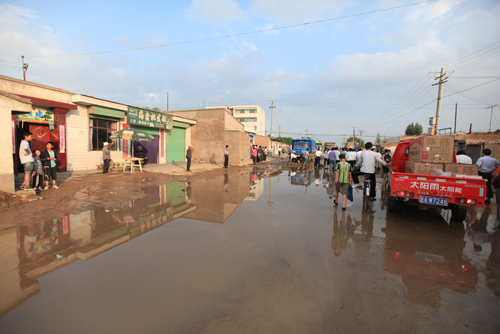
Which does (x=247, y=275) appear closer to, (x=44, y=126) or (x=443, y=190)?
(x=443, y=190)

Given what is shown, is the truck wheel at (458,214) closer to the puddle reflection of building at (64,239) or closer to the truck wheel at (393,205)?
the truck wheel at (393,205)

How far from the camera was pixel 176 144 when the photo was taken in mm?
20922

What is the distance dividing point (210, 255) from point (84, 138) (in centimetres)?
1305

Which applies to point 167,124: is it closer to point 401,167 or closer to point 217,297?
point 401,167

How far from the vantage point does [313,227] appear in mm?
5590

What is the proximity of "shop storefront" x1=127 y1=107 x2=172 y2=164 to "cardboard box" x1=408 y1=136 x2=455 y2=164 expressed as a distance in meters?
15.5

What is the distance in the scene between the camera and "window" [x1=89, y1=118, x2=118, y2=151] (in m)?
14.1

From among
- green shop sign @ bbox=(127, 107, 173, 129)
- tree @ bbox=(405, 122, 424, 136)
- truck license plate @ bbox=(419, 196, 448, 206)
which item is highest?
tree @ bbox=(405, 122, 424, 136)

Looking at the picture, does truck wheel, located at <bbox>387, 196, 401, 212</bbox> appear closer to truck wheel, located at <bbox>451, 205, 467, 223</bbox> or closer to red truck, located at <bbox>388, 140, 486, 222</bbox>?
red truck, located at <bbox>388, 140, 486, 222</bbox>

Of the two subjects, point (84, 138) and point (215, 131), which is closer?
point (84, 138)

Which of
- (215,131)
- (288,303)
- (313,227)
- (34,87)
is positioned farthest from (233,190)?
(215,131)

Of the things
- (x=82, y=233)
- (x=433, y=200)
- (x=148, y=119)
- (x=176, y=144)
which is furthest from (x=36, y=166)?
(x=176, y=144)

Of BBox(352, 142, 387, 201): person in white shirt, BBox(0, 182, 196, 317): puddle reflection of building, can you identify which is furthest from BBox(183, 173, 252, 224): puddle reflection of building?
BBox(352, 142, 387, 201): person in white shirt

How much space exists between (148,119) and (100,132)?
11.5 ft
